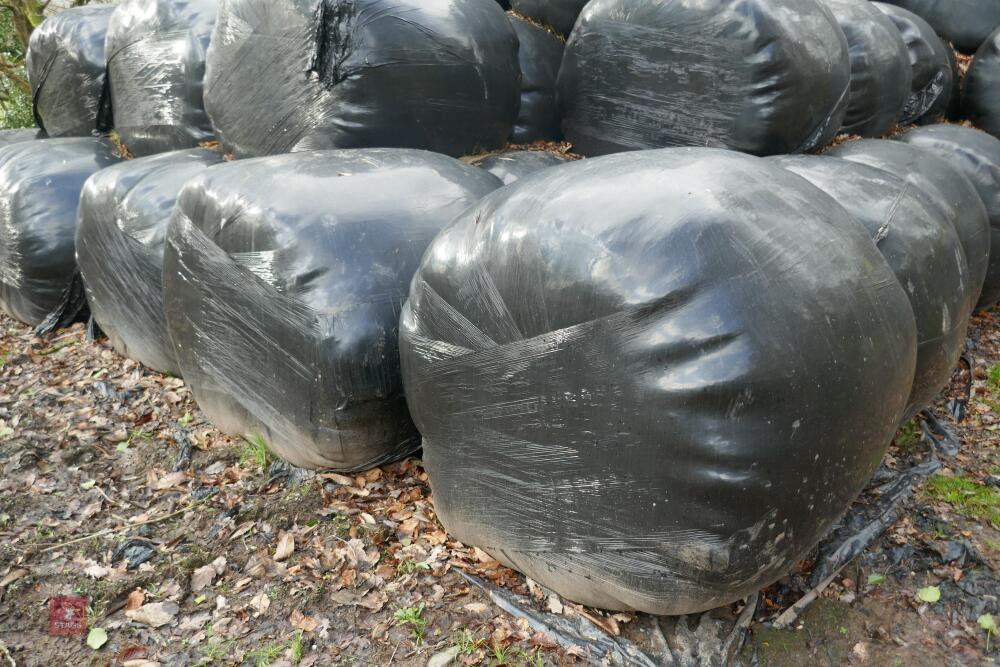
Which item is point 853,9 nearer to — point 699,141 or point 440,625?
point 699,141

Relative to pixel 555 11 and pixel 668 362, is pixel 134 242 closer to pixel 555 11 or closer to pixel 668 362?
pixel 555 11

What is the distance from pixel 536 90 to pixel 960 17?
3.17m

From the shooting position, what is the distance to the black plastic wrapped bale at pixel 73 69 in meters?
4.73

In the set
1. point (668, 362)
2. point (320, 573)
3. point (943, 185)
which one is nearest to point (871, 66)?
point (943, 185)

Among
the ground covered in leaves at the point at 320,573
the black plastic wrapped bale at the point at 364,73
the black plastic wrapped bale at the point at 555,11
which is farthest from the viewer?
the black plastic wrapped bale at the point at 555,11

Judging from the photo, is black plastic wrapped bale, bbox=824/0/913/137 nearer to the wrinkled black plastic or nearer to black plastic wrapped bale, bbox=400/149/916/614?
the wrinkled black plastic

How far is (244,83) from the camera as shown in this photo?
11.4ft

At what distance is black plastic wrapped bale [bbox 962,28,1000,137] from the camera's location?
478 centimetres

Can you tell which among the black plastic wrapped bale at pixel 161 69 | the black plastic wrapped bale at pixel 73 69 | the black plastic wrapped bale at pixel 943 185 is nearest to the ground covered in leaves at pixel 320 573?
the black plastic wrapped bale at pixel 943 185

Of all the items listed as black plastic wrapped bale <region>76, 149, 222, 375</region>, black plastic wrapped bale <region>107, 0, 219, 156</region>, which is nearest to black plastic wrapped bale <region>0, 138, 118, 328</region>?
black plastic wrapped bale <region>107, 0, 219, 156</region>

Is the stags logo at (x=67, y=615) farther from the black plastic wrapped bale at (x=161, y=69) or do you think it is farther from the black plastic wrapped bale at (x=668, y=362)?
the black plastic wrapped bale at (x=161, y=69)

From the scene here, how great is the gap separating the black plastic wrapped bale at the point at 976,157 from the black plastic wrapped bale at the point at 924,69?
525 millimetres

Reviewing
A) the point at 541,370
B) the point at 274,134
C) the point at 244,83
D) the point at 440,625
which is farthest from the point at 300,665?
the point at 244,83

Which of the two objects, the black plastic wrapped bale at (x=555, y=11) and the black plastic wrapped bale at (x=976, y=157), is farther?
the black plastic wrapped bale at (x=555, y=11)
